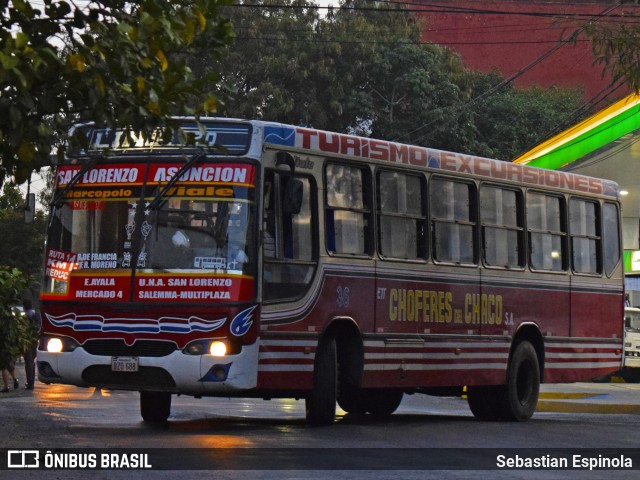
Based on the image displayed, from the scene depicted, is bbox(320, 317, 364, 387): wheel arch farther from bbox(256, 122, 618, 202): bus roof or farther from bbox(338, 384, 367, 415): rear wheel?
bbox(338, 384, 367, 415): rear wheel

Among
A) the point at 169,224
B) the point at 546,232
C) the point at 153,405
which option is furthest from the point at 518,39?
the point at 169,224

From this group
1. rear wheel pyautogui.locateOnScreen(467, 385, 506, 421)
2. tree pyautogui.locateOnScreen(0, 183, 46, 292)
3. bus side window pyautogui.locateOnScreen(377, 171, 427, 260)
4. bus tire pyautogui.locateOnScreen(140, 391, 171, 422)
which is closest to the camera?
bus tire pyautogui.locateOnScreen(140, 391, 171, 422)

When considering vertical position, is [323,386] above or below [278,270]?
below

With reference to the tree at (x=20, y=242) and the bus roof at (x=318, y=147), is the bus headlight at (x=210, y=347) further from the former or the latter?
the tree at (x=20, y=242)

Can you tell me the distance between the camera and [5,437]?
1399 cm

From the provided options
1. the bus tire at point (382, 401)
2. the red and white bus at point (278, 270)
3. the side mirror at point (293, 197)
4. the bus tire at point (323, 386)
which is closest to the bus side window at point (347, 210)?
the red and white bus at point (278, 270)

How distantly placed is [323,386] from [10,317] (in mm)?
4963

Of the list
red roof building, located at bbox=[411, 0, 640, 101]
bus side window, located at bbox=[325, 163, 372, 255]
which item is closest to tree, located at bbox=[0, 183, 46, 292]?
red roof building, located at bbox=[411, 0, 640, 101]

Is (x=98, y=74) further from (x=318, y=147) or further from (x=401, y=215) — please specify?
(x=401, y=215)

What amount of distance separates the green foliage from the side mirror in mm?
4963

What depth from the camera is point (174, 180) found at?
47.6ft

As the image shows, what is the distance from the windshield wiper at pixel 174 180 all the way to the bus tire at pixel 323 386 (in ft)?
7.55

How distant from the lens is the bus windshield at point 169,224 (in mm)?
14344

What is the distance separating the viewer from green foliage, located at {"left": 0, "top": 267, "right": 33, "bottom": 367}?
59.8 ft
